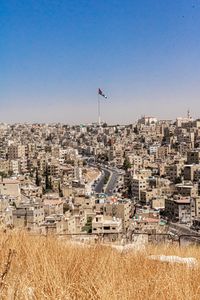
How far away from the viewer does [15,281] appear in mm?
1343

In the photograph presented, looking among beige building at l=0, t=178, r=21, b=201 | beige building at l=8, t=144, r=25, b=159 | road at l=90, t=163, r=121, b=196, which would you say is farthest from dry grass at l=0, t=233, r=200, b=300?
beige building at l=8, t=144, r=25, b=159

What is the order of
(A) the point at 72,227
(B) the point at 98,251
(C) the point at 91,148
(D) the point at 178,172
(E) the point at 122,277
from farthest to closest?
1. (C) the point at 91,148
2. (D) the point at 178,172
3. (A) the point at 72,227
4. (B) the point at 98,251
5. (E) the point at 122,277

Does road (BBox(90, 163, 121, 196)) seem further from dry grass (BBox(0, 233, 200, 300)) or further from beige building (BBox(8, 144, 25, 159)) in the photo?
dry grass (BBox(0, 233, 200, 300))

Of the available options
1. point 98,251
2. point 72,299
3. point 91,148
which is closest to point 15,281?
point 72,299

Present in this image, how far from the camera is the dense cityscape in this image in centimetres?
1295

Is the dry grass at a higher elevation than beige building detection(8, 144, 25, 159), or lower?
higher

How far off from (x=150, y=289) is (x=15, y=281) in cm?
39

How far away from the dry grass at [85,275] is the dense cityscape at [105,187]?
77 cm

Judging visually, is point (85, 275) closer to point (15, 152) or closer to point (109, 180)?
point (109, 180)

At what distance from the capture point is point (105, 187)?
2981 centimetres

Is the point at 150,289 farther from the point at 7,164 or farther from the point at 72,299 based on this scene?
the point at 7,164

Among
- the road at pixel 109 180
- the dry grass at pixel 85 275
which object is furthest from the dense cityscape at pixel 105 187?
the dry grass at pixel 85 275

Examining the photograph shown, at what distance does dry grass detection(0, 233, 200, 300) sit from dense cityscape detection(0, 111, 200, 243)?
77 cm

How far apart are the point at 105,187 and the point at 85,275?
28297 millimetres
